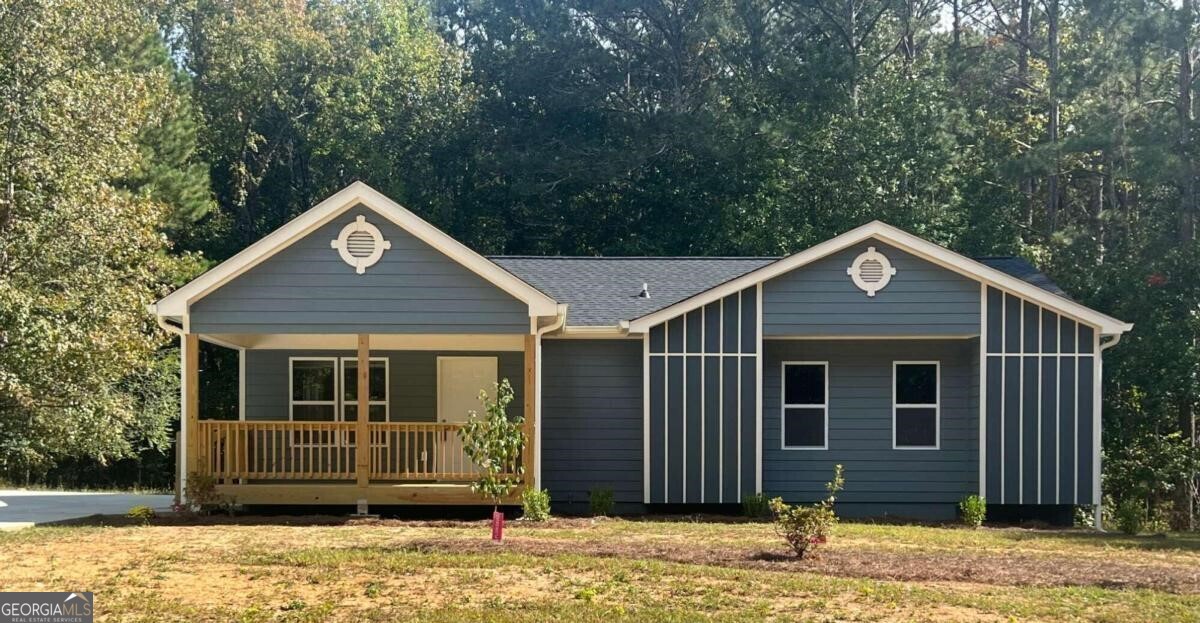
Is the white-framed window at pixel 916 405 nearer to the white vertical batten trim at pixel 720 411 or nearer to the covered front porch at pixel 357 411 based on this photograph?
the white vertical batten trim at pixel 720 411

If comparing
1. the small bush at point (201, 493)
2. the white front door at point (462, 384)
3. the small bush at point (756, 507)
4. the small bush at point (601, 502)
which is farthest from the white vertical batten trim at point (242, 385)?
the small bush at point (756, 507)

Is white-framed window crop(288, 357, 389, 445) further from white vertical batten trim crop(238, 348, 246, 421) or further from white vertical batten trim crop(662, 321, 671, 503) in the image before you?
white vertical batten trim crop(662, 321, 671, 503)

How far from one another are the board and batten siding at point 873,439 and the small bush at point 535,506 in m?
3.61

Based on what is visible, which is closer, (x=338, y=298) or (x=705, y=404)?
(x=338, y=298)

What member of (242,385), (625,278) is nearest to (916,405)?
(625,278)

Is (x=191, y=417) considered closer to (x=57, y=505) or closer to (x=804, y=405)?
(x=57, y=505)

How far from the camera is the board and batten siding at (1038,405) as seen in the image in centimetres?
1908

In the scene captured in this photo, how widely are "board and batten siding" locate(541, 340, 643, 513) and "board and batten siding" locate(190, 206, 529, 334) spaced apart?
7.28ft

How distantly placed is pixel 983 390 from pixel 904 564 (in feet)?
21.4

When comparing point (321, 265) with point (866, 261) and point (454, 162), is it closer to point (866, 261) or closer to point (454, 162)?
point (866, 261)

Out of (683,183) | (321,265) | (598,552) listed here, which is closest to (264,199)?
(683,183)

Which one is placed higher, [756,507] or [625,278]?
[625,278]

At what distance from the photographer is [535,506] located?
17609 mm

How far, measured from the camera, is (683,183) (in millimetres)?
35000
